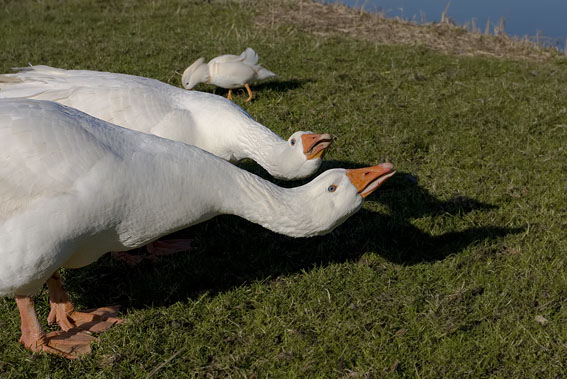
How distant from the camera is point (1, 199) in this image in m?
2.96

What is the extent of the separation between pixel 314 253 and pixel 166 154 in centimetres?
162

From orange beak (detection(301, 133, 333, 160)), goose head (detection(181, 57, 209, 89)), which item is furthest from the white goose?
goose head (detection(181, 57, 209, 89))

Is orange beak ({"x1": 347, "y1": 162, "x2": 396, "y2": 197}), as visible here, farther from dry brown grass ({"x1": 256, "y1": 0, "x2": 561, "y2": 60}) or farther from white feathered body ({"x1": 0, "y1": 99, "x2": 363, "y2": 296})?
dry brown grass ({"x1": 256, "y1": 0, "x2": 561, "y2": 60})

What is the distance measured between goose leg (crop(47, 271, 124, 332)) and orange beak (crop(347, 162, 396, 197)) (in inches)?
69.3

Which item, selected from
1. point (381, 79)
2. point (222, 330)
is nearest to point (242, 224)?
point (222, 330)

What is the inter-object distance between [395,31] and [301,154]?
776 cm

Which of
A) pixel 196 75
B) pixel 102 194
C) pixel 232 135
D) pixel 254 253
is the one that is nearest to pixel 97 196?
pixel 102 194

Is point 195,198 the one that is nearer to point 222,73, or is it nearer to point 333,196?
point 333,196

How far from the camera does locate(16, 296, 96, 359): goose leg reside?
3348 millimetres

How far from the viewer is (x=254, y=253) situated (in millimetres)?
4453

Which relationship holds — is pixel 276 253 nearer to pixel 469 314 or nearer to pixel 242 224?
pixel 242 224

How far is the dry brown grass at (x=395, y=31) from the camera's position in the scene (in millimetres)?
10289

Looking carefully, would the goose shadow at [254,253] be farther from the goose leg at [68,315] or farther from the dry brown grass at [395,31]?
the dry brown grass at [395,31]

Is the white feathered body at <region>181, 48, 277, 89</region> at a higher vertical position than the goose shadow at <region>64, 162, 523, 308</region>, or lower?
higher
